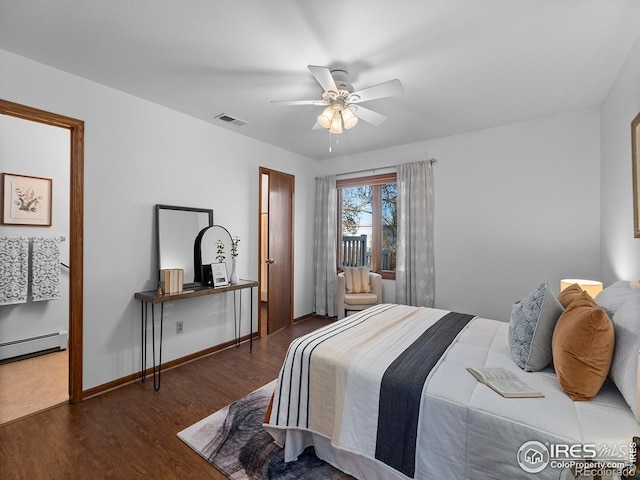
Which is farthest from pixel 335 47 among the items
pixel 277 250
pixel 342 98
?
pixel 277 250

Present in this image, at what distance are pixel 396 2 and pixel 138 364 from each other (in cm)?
352

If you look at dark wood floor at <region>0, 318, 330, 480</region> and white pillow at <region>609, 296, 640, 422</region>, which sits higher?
white pillow at <region>609, 296, 640, 422</region>

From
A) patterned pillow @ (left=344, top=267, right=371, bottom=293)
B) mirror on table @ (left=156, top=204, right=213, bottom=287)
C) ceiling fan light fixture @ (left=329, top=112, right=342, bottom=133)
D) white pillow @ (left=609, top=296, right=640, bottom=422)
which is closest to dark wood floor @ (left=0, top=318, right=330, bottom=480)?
mirror on table @ (left=156, top=204, right=213, bottom=287)

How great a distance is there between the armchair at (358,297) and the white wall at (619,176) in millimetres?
2400

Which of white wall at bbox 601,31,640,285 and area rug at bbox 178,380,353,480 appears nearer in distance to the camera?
area rug at bbox 178,380,353,480

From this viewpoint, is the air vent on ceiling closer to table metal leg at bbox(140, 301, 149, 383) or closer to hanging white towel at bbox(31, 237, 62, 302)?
table metal leg at bbox(140, 301, 149, 383)

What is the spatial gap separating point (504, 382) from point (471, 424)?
303mm

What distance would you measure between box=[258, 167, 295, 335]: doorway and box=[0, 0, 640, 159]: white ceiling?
1421mm

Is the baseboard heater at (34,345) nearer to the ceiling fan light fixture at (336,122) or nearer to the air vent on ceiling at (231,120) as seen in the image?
the air vent on ceiling at (231,120)

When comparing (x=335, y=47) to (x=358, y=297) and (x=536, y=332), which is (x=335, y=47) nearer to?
(x=536, y=332)

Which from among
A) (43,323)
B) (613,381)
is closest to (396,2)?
(613,381)

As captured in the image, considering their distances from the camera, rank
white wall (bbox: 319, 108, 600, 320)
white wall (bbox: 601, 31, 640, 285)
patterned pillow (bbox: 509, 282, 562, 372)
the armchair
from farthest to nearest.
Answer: the armchair → white wall (bbox: 319, 108, 600, 320) → white wall (bbox: 601, 31, 640, 285) → patterned pillow (bbox: 509, 282, 562, 372)

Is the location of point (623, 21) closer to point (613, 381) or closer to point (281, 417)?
point (613, 381)

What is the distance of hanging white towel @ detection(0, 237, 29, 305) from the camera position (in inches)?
125
